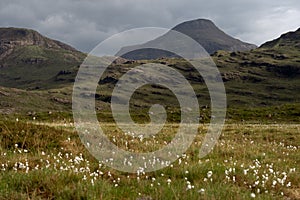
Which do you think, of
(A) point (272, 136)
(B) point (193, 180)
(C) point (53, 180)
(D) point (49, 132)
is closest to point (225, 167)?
(B) point (193, 180)

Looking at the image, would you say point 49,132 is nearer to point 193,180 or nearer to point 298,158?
point 193,180

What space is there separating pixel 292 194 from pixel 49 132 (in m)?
8.12

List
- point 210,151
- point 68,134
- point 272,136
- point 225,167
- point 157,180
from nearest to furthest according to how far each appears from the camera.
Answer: point 157,180, point 225,167, point 210,151, point 68,134, point 272,136

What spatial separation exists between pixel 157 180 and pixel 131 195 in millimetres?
1091

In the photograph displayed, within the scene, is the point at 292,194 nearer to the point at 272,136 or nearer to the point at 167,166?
the point at 167,166

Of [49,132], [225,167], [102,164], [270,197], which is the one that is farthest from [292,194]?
[49,132]

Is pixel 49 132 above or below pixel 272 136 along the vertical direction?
above

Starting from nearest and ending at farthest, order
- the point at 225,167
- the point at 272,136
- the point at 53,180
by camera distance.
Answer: the point at 53,180, the point at 225,167, the point at 272,136

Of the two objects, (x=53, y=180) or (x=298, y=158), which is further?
(x=298, y=158)

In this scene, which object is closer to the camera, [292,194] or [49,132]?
[292,194]

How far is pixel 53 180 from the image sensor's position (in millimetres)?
7219

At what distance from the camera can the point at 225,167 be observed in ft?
29.8

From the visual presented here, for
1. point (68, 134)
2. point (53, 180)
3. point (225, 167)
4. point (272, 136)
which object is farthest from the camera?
Answer: point (272, 136)

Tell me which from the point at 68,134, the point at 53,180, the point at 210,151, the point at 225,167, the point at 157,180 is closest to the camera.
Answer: the point at 53,180
